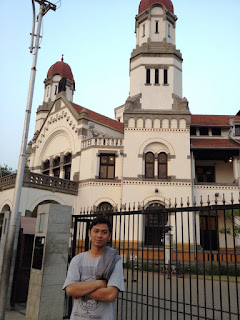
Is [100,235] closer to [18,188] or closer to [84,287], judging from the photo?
[84,287]

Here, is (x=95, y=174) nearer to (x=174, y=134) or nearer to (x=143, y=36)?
(x=174, y=134)

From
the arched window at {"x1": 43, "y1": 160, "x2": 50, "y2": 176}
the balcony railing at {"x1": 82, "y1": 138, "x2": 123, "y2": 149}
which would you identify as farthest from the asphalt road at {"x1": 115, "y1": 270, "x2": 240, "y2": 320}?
the arched window at {"x1": 43, "y1": 160, "x2": 50, "y2": 176}

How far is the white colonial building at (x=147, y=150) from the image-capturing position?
20766mm

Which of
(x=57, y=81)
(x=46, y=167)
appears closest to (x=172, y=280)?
(x=46, y=167)

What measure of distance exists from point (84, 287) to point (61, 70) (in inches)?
1343

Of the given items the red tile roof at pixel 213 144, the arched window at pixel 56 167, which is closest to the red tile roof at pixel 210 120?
the red tile roof at pixel 213 144

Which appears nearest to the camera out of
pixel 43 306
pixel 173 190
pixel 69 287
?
pixel 69 287

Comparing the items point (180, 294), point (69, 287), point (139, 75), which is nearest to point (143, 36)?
point (139, 75)

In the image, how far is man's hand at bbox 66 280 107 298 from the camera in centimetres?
282

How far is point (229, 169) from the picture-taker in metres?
24.2

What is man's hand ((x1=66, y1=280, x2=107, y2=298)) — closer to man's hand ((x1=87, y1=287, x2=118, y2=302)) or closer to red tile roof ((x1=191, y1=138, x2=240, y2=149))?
man's hand ((x1=87, y1=287, x2=118, y2=302))

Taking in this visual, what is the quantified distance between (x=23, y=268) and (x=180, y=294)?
19.2 feet

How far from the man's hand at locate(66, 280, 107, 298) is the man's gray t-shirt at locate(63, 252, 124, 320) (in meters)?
0.08

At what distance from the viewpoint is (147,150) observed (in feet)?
70.9
